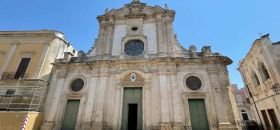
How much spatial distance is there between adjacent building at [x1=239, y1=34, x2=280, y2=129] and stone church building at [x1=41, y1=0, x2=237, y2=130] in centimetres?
410

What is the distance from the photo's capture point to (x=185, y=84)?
10.8m

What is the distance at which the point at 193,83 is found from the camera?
35.5 feet

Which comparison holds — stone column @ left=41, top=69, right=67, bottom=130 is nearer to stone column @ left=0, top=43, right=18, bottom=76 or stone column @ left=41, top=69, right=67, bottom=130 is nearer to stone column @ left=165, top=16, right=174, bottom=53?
stone column @ left=0, top=43, right=18, bottom=76

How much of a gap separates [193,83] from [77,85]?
8286 millimetres

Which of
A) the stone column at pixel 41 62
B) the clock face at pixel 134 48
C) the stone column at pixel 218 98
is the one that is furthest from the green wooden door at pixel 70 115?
the stone column at pixel 218 98

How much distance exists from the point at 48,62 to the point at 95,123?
6935 mm

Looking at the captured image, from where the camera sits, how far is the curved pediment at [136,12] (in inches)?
539

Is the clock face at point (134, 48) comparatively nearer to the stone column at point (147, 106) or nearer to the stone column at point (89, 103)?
the stone column at point (147, 106)

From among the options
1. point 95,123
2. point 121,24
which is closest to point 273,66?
point 121,24

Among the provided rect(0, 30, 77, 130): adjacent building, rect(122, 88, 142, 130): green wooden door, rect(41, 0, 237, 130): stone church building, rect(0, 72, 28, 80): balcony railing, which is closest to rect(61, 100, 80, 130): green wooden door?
rect(41, 0, 237, 130): stone church building

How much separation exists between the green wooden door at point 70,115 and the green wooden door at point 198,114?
302 inches

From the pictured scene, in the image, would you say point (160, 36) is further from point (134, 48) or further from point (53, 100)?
point (53, 100)

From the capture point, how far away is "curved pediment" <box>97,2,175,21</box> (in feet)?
44.9

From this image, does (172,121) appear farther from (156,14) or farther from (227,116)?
(156,14)
